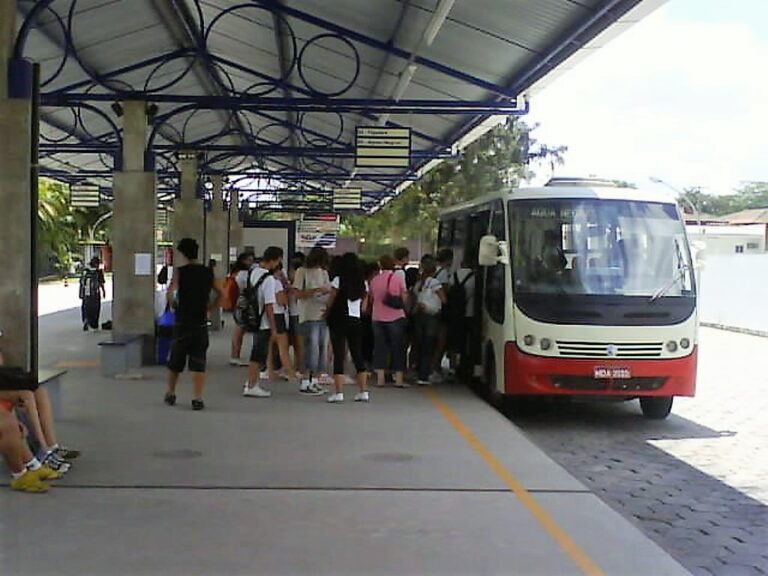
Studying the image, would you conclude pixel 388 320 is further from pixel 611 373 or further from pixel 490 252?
pixel 611 373

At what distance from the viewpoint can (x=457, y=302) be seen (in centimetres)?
1460

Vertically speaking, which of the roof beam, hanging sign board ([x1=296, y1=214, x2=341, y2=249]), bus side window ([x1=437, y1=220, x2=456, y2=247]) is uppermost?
the roof beam

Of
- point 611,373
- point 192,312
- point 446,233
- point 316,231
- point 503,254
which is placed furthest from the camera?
point 316,231

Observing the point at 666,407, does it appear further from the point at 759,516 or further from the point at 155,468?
the point at 155,468

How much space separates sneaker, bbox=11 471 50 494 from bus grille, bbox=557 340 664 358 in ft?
20.8

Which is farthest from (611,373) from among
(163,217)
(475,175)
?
(163,217)

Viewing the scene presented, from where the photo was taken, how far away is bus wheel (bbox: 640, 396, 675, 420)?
12.9 m

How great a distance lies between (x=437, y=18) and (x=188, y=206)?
1358 centimetres

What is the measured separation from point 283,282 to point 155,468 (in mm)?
4909

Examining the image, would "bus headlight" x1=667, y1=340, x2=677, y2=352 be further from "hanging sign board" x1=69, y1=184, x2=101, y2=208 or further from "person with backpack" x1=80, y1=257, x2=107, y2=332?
"hanging sign board" x1=69, y1=184, x2=101, y2=208

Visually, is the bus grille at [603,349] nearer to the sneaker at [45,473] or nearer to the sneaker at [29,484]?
the sneaker at [45,473]

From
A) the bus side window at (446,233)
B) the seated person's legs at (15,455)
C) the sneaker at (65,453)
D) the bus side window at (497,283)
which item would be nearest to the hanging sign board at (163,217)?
the bus side window at (446,233)

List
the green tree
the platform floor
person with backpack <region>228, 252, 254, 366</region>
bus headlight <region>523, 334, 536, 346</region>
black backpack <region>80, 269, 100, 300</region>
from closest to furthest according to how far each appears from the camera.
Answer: the platform floor, bus headlight <region>523, 334, 536, 346</region>, person with backpack <region>228, 252, 254, 366</region>, black backpack <region>80, 269, 100, 300</region>, the green tree

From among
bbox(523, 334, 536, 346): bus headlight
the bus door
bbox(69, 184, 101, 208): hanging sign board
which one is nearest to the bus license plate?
bbox(523, 334, 536, 346): bus headlight
